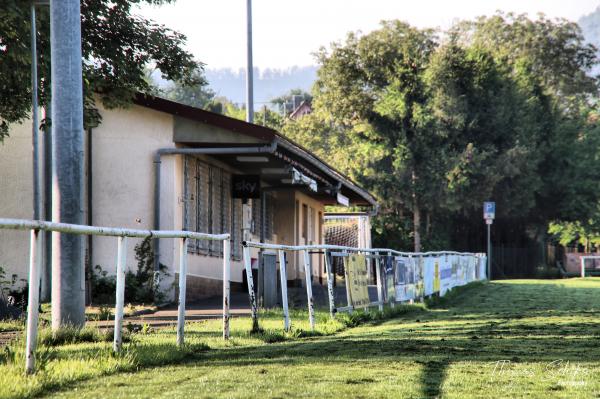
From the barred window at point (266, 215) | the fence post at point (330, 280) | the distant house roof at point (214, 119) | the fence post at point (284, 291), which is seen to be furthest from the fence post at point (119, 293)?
the barred window at point (266, 215)

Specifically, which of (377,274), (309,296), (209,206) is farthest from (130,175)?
(309,296)

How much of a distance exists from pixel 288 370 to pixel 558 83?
204 ft

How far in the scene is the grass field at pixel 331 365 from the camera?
7191 mm

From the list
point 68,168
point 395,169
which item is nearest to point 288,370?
point 68,168

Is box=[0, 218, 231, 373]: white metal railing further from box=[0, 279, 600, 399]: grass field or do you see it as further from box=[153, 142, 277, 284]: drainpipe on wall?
box=[153, 142, 277, 284]: drainpipe on wall

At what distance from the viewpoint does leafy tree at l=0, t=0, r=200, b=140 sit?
16.7 metres

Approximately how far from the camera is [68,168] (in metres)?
11.7

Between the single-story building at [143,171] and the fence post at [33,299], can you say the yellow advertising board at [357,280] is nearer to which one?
the single-story building at [143,171]

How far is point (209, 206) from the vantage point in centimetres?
2522

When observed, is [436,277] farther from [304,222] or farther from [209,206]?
[304,222]

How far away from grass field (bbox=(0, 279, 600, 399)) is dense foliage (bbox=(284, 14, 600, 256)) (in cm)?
3736

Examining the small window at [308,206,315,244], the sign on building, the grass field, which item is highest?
the sign on building

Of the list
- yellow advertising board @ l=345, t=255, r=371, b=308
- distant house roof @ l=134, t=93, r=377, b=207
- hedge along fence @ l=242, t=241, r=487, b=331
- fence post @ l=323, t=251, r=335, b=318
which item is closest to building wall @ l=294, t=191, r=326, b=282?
hedge along fence @ l=242, t=241, r=487, b=331

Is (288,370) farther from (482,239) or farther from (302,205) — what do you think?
(482,239)
